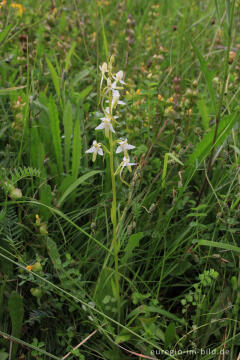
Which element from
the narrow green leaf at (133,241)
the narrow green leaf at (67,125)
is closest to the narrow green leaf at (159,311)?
the narrow green leaf at (133,241)

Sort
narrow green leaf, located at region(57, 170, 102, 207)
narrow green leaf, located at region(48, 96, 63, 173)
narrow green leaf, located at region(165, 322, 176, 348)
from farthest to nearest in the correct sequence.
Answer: narrow green leaf, located at region(48, 96, 63, 173)
narrow green leaf, located at region(57, 170, 102, 207)
narrow green leaf, located at region(165, 322, 176, 348)

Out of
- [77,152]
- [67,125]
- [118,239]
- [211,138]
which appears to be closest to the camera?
[118,239]

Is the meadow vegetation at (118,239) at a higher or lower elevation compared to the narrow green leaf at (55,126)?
lower

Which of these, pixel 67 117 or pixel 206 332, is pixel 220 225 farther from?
pixel 67 117

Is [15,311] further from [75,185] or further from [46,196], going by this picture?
[75,185]

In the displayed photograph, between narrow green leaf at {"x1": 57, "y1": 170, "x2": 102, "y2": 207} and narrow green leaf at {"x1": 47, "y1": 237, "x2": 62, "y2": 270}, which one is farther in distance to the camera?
narrow green leaf at {"x1": 57, "y1": 170, "x2": 102, "y2": 207}

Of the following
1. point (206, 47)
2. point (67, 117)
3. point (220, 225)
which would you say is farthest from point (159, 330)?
point (206, 47)

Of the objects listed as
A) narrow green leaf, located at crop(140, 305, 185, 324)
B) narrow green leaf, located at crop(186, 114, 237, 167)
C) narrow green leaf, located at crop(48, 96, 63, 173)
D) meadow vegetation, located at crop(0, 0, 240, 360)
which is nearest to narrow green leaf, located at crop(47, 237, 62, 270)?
meadow vegetation, located at crop(0, 0, 240, 360)

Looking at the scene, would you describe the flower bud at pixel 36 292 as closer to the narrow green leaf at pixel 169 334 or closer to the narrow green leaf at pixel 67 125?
the narrow green leaf at pixel 169 334

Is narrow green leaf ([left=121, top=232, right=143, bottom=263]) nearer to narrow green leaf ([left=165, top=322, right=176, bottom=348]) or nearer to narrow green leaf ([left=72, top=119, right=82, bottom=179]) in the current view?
narrow green leaf ([left=165, top=322, right=176, bottom=348])

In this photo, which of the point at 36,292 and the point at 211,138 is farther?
the point at 211,138

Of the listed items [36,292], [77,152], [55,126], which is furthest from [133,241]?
[55,126]

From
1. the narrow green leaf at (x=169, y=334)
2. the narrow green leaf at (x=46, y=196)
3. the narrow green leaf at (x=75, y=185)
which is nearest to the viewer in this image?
the narrow green leaf at (x=169, y=334)
